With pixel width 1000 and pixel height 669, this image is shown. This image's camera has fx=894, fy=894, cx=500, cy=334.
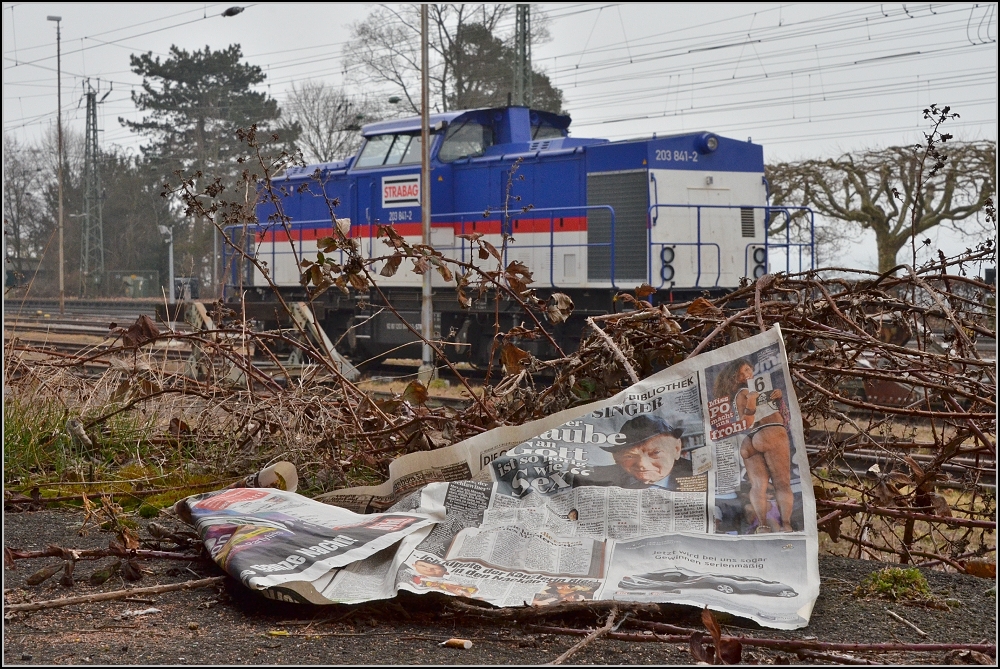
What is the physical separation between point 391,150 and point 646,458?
8862mm

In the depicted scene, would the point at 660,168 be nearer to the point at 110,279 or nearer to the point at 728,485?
the point at 728,485

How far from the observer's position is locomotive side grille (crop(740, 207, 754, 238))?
30.7 ft

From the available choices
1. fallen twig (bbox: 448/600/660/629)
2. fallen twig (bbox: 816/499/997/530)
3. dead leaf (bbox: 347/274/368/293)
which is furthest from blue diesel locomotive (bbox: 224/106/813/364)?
fallen twig (bbox: 448/600/660/629)

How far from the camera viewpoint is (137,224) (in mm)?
24172

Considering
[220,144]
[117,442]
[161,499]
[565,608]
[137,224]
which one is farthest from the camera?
[137,224]

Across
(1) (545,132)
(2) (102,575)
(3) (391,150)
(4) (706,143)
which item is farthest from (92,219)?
(2) (102,575)

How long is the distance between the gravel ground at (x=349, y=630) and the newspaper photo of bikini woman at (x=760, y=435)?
10.0 inches

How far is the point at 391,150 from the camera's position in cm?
1094

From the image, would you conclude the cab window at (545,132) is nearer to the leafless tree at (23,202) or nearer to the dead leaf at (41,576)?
A: the dead leaf at (41,576)

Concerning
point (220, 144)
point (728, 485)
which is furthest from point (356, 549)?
point (220, 144)

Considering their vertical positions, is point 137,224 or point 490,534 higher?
point 137,224

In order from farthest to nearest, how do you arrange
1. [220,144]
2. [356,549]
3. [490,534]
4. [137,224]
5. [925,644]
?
[137,224]
[220,144]
[490,534]
[356,549]
[925,644]

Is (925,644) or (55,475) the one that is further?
(55,475)

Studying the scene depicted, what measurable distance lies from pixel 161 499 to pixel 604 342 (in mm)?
1770
